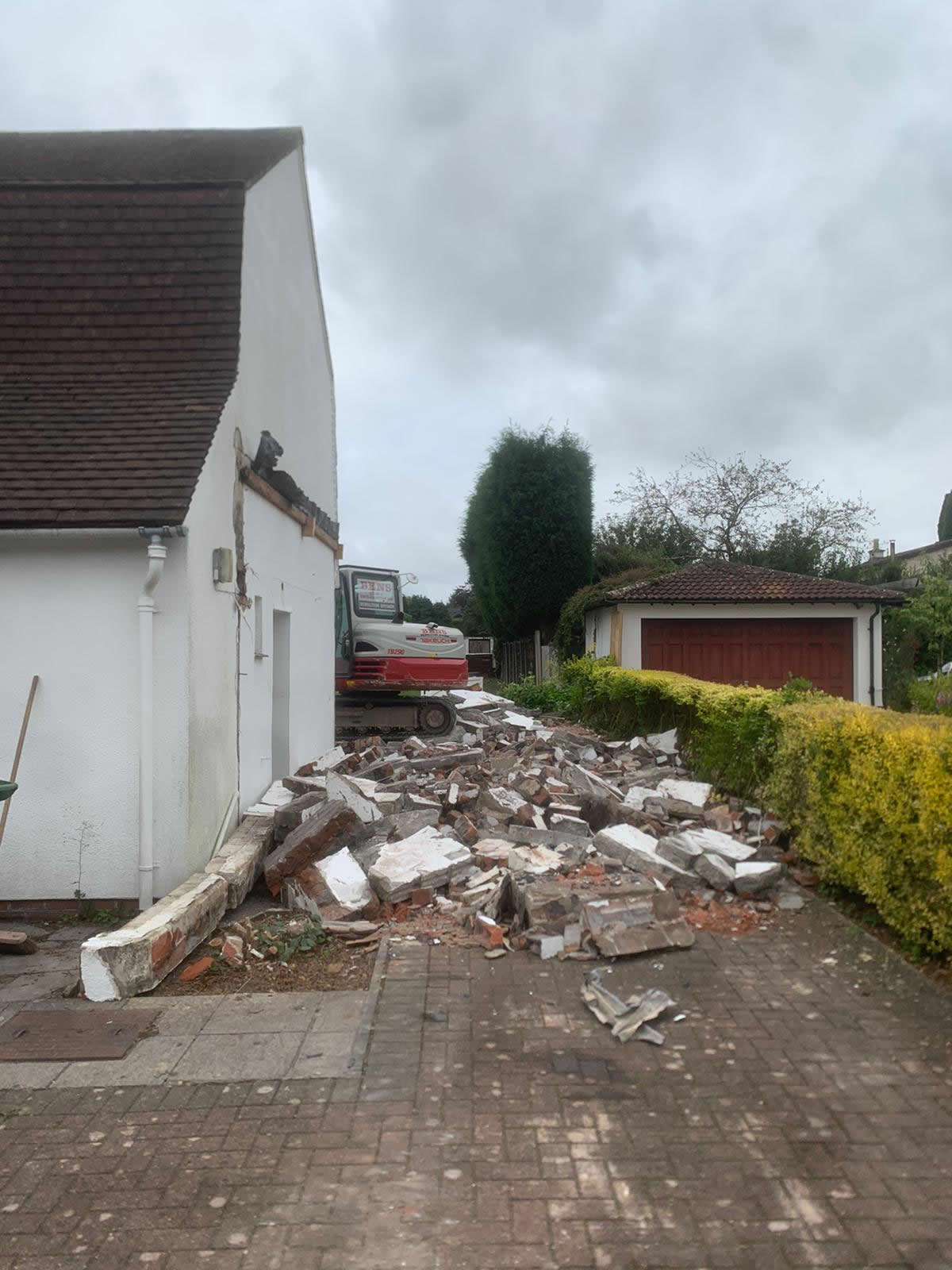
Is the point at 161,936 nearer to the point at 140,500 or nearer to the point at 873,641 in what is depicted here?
the point at 140,500

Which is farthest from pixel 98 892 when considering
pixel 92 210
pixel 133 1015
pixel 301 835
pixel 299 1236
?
pixel 92 210

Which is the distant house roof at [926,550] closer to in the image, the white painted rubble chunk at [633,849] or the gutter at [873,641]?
the gutter at [873,641]

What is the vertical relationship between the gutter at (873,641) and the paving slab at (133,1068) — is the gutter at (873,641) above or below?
above

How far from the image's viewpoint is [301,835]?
7.25m

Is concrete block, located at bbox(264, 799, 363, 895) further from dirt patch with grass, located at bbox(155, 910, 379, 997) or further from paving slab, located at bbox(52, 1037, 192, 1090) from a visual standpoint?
paving slab, located at bbox(52, 1037, 192, 1090)

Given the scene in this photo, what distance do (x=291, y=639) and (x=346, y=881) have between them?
4646 millimetres

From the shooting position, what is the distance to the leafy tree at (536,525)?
109 ft

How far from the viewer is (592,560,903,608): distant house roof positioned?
23.4m

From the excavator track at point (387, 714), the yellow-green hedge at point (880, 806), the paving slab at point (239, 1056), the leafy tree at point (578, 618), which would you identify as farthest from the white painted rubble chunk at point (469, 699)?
the paving slab at point (239, 1056)

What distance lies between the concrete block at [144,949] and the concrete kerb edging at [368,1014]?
1201 mm

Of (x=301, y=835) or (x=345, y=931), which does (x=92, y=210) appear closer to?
(x=301, y=835)

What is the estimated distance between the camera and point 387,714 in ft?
54.8

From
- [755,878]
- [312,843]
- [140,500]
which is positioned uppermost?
[140,500]

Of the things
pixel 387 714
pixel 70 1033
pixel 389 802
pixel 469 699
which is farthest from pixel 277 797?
pixel 469 699
